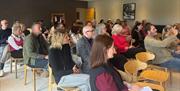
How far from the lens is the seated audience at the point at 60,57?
3680mm

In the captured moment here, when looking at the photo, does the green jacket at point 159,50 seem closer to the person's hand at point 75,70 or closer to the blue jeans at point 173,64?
the blue jeans at point 173,64

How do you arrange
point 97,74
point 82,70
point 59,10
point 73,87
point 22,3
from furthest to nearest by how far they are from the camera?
point 59,10
point 22,3
point 82,70
point 73,87
point 97,74

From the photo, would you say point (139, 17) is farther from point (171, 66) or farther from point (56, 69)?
point (56, 69)

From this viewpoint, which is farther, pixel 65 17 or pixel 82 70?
pixel 65 17

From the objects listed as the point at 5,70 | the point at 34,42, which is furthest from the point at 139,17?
the point at 34,42

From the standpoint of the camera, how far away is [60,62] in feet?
12.2

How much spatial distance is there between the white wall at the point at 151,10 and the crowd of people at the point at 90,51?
4086mm

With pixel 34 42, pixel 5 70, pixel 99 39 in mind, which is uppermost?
pixel 99 39

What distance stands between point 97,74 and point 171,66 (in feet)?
9.34

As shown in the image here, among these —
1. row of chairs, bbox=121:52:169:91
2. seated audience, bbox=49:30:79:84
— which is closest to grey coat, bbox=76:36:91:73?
seated audience, bbox=49:30:79:84

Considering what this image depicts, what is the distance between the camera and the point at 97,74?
2.22 m

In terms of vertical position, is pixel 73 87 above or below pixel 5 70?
above

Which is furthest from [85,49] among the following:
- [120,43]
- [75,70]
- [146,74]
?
[120,43]

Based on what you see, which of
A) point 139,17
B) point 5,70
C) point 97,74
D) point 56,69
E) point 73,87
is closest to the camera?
point 97,74
